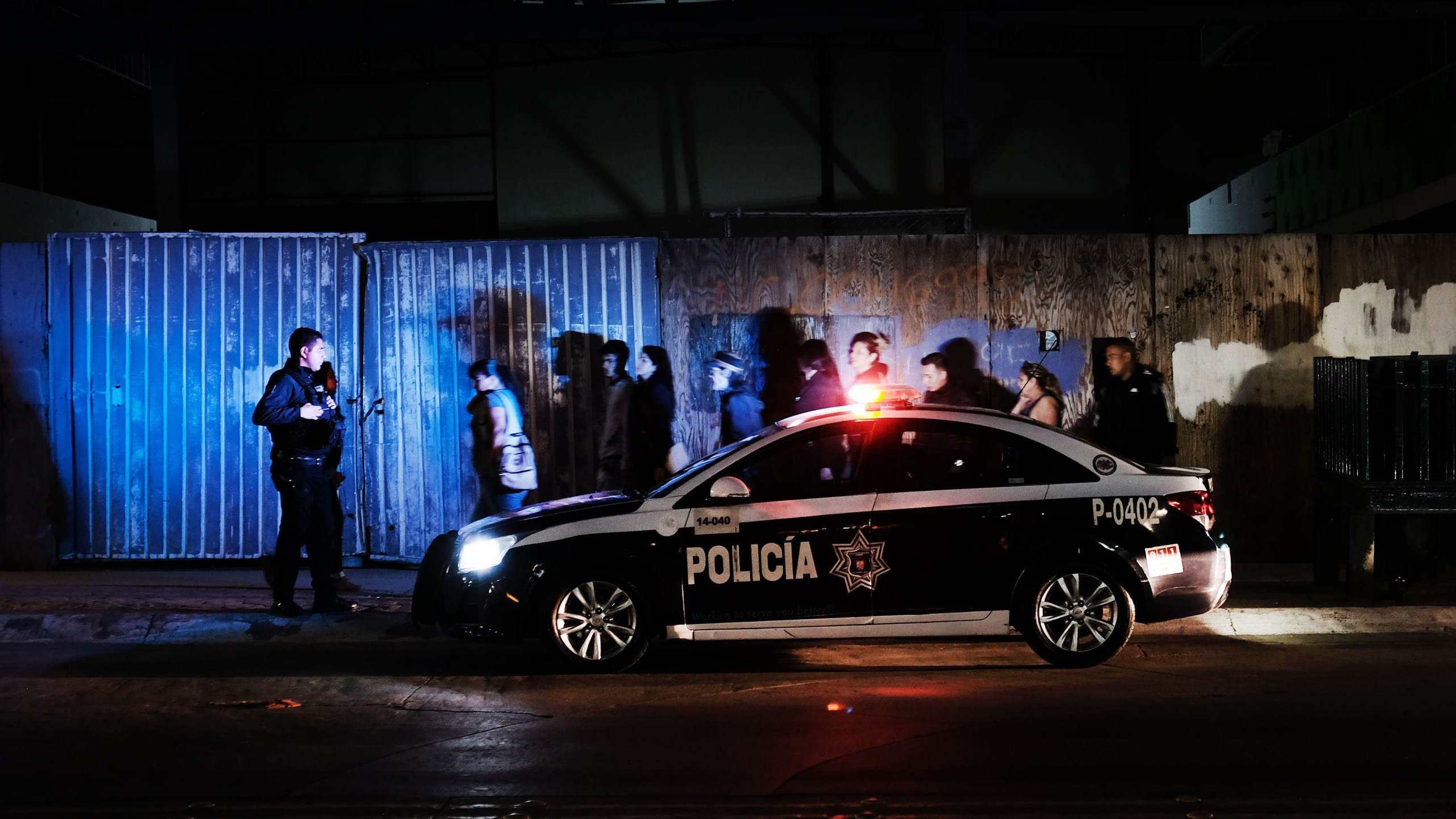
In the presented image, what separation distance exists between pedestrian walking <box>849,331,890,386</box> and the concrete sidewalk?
134 inches

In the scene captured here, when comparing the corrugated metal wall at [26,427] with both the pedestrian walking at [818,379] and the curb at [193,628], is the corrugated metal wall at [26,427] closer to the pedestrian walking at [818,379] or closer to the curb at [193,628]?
the curb at [193,628]

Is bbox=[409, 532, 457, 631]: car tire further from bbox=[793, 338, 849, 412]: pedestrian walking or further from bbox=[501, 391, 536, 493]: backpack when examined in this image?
bbox=[793, 338, 849, 412]: pedestrian walking

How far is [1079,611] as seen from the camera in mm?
7543

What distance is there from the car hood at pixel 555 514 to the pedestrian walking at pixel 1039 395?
15.6ft

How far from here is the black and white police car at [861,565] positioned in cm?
752

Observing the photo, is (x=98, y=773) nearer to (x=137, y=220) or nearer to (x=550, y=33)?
(x=550, y=33)

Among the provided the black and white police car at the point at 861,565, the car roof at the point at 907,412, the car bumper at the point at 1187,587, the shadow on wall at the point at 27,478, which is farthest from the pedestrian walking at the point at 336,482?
the car bumper at the point at 1187,587

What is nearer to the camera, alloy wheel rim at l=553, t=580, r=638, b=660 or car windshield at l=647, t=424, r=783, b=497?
alloy wheel rim at l=553, t=580, r=638, b=660

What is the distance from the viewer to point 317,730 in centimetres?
641

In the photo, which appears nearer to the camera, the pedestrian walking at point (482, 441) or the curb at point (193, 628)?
the curb at point (193, 628)

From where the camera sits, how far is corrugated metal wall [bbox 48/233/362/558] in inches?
453

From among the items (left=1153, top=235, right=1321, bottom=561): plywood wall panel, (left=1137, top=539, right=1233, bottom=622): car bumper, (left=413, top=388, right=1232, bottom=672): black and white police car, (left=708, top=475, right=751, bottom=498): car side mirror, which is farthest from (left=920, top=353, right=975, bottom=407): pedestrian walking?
(left=708, top=475, right=751, bottom=498): car side mirror

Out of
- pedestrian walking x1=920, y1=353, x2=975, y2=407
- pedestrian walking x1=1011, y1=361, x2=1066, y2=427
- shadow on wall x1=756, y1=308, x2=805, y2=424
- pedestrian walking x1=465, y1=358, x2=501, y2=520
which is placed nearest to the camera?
pedestrian walking x1=465, y1=358, x2=501, y2=520

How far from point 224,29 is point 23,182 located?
1366cm
